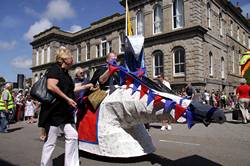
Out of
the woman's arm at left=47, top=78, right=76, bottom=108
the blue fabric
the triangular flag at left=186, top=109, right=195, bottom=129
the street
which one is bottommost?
the street

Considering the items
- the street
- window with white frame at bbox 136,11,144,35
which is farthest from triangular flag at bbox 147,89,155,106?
window with white frame at bbox 136,11,144,35

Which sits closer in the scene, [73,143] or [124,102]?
[73,143]

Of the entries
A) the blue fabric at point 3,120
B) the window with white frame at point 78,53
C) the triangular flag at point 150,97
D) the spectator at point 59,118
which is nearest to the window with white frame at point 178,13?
the blue fabric at point 3,120

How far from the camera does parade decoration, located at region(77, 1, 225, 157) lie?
388 cm

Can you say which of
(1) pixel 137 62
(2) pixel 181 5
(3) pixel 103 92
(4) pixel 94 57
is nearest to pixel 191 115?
(1) pixel 137 62

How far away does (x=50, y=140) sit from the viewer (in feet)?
11.4

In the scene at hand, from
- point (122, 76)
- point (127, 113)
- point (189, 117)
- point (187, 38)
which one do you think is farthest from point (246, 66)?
point (187, 38)

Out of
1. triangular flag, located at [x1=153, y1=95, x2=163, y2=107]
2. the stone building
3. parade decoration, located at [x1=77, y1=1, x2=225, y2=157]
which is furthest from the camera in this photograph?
the stone building

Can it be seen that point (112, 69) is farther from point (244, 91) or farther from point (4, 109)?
point (244, 91)

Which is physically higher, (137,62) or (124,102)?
(137,62)

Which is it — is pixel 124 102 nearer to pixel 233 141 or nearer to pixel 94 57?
pixel 233 141

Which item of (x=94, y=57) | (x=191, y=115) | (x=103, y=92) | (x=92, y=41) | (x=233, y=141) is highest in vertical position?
(x=92, y=41)

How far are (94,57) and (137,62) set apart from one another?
29566mm

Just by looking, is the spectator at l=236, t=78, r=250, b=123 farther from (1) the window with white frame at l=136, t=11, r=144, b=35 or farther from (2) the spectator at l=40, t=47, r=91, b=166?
(1) the window with white frame at l=136, t=11, r=144, b=35
